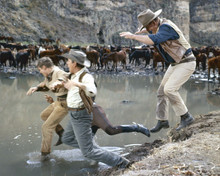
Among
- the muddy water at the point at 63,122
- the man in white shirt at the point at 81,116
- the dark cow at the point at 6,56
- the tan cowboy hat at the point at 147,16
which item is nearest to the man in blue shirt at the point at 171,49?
the tan cowboy hat at the point at 147,16

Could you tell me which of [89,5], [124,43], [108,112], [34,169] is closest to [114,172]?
[34,169]

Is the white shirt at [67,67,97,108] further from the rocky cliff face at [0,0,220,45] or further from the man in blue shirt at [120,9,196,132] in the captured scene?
→ the rocky cliff face at [0,0,220,45]

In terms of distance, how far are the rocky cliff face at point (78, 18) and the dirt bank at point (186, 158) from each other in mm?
37781

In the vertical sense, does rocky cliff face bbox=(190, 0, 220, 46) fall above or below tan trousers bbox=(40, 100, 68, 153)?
above

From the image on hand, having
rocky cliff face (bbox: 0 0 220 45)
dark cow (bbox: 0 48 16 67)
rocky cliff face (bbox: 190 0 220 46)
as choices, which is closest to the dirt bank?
dark cow (bbox: 0 48 16 67)

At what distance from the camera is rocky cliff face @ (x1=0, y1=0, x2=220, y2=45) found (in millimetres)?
43156

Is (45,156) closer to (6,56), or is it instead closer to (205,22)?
(6,56)

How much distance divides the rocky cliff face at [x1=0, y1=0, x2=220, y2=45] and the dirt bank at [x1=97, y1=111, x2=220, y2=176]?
124 ft

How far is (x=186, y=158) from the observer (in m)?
3.70

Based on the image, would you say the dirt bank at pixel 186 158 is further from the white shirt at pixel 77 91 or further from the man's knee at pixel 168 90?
the white shirt at pixel 77 91

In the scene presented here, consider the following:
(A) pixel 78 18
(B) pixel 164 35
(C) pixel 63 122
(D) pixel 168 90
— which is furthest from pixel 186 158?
(A) pixel 78 18

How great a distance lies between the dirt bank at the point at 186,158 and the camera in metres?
3.27

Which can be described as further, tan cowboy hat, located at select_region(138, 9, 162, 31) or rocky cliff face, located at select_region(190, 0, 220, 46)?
rocky cliff face, located at select_region(190, 0, 220, 46)

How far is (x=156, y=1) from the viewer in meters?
69.4
